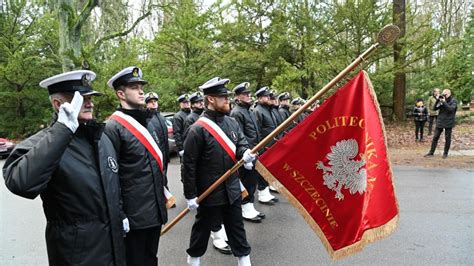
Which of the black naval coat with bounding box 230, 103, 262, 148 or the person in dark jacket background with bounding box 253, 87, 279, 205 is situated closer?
the black naval coat with bounding box 230, 103, 262, 148

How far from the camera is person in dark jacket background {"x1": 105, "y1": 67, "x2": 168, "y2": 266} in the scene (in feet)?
9.24

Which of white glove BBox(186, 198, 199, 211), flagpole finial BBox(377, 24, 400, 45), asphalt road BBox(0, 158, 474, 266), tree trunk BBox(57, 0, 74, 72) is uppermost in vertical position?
tree trunk BBox(57, 0, 74, 72)

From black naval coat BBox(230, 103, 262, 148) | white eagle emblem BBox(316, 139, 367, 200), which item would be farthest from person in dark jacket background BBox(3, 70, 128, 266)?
black naval coat BBox(230, 103, 262, 148)

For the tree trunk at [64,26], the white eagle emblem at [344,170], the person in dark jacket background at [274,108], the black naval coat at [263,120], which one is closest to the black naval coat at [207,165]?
the white eagle emblem at [344,170]

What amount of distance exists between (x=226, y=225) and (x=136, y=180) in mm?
1160

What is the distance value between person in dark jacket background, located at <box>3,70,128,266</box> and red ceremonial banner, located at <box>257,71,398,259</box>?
1.49 meters

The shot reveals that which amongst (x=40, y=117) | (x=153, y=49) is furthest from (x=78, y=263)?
(x=40, y=117)

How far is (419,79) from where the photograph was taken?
16.1m

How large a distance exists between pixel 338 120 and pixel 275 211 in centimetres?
320

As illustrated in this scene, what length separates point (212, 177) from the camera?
357 cm

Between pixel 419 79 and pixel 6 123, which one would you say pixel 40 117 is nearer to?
pixel 6 123

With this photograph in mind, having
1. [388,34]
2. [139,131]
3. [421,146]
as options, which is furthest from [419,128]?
[139,131]

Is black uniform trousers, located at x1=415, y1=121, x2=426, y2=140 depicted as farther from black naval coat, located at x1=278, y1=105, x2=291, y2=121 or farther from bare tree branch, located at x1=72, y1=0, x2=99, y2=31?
bare tree branch, located at x1=72, y1=0, x2=99, y2=31

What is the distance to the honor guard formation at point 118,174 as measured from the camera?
1.88 meters
